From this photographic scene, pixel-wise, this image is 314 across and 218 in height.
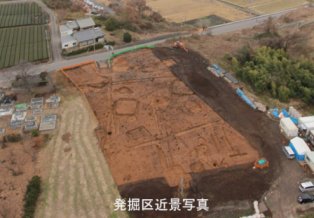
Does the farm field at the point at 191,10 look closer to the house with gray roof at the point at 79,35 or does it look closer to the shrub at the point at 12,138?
the house with gray roof at the point at 79,35

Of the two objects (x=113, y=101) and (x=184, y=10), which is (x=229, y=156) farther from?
(x=184, y=10)

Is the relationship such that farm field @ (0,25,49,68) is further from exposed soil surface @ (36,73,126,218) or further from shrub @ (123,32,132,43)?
exposed soil surface @ (36,73,126,218)

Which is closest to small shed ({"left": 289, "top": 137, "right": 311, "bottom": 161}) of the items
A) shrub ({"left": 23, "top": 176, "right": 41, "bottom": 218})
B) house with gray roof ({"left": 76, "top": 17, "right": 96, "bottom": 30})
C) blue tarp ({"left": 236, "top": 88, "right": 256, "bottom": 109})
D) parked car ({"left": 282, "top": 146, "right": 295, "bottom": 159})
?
parked car ({"left": 282, "top": 146, "right": 295, "bottom": 159})

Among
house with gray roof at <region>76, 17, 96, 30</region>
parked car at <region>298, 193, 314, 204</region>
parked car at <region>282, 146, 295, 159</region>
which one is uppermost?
house with gray roof at <region>76, 17, 96, 30</region>

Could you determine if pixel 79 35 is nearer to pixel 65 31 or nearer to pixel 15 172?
pixel 65 31

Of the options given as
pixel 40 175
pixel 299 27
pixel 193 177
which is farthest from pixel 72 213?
pixel 299 27

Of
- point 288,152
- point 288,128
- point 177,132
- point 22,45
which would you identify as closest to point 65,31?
point 22,45

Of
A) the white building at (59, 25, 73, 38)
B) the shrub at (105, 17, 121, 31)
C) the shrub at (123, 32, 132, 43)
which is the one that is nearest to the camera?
the shrub at (123, 32, 132, 43)
